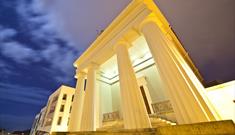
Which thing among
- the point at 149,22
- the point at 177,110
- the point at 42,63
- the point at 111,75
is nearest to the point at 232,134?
the point at 177,110

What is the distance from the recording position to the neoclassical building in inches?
145

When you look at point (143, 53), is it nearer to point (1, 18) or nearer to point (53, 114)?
point (53, 114)

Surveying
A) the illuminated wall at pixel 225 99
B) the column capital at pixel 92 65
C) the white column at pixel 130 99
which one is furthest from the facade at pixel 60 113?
the illuminated wall at pixel 225 99

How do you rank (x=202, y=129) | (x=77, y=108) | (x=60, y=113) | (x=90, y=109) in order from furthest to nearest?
(x=60, y=113)
(x=77, y=108)
(x=90, y=109)
(x=202, y=129)

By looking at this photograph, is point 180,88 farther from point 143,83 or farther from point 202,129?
point 143,83

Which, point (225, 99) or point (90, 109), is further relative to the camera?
point (90, 109)

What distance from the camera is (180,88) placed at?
3705 millimetres

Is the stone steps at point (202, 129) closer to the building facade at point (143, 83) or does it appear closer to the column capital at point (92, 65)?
the building facade at point (143, 83)

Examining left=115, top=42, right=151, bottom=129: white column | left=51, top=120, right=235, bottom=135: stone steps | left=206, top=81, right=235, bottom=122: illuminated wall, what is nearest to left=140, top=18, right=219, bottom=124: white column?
left=115, top=42, right=151, bottom=129: white column

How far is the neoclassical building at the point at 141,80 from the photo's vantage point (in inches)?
145

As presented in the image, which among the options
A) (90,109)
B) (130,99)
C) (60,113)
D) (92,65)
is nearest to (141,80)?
(92,65)

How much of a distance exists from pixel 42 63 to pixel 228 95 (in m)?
54.4

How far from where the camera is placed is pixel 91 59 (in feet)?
31.3

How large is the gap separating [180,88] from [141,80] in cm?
643
